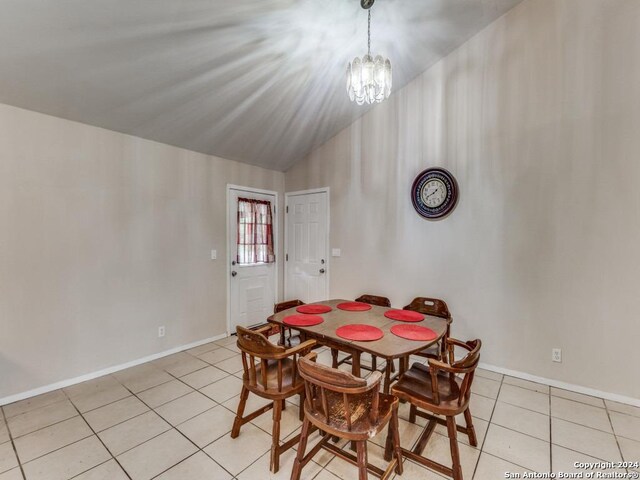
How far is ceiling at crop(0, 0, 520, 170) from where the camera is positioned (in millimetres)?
1909

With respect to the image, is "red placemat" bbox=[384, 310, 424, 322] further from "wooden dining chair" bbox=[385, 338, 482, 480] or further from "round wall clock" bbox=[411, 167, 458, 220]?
"round wall clock" bbox=[411, 167, 458, 220]

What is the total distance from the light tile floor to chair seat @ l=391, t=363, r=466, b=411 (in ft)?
1.42

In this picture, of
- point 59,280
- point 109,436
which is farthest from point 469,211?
point 59,280

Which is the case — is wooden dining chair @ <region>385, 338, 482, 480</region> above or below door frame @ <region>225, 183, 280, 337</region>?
below

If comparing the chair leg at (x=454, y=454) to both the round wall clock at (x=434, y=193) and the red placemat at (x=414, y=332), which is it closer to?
the red placemat at (x=414, y=332)

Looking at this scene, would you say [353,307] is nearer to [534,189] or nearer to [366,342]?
[366,342]

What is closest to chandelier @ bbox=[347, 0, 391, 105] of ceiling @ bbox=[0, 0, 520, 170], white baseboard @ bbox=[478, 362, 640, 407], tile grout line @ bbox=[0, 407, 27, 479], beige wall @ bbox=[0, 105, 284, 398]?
ceiling @ bbox=[0, 0, 520, 170]

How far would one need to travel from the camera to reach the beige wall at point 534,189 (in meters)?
2.42

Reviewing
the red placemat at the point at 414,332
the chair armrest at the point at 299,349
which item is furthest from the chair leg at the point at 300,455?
the red placemat at the point at 414,332

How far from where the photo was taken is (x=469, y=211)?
3068 millimetres

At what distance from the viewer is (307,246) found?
4461 millimetres

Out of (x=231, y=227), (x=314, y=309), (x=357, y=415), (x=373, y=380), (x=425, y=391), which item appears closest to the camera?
(x=373, y=380)

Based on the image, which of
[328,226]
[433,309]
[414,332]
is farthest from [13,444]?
[328,226]

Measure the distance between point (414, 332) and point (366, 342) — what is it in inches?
15.6
